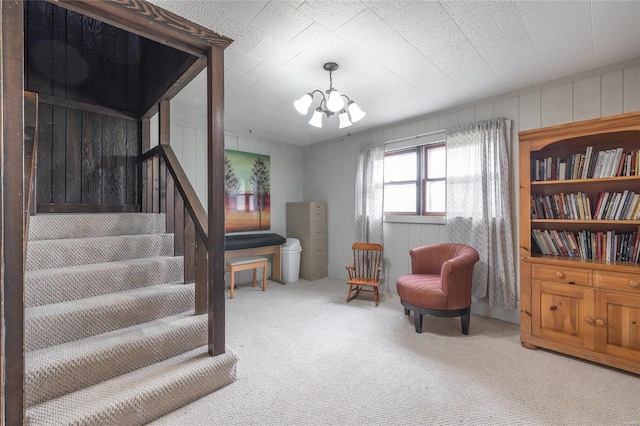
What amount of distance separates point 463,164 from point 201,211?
290 cm

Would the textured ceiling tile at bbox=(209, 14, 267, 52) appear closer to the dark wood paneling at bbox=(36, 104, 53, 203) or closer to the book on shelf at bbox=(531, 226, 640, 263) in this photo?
the dark wood paneling at bbox=(36, 104, 53, 203)

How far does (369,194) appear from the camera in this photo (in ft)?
14.2

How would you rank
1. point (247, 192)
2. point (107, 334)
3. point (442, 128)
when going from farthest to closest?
point (247, 192) < point (442, 128) < point (107, 334)

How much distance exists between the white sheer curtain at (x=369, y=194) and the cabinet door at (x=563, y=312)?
6.75 feet

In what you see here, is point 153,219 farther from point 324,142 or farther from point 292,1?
point 324,142

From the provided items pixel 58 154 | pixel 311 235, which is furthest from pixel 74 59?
pixel 311 235

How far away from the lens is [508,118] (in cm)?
306

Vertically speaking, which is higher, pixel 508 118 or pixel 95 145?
pixel 508 118

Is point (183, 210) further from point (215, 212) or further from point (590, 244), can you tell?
point (590, 244)

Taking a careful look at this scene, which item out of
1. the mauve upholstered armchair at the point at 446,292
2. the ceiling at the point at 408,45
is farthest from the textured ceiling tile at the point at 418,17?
the mauve upholstered armchair at the point at 446,292

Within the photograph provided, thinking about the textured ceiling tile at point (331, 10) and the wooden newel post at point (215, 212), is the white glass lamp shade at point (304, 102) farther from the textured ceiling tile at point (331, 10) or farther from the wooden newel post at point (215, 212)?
the wooden newel post at point (215, 212)

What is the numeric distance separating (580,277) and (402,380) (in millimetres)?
1643

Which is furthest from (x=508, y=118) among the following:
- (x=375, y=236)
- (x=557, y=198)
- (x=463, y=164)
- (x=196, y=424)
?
(x=196, y=424)

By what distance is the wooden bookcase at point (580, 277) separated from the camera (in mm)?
2070
